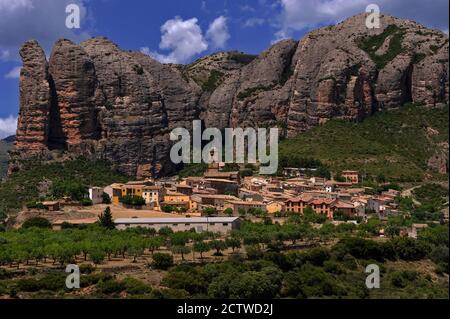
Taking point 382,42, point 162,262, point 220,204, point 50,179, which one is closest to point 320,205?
point 220,204

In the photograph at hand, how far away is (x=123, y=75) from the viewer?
12562 cm

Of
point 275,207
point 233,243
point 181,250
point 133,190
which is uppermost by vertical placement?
point 133,190

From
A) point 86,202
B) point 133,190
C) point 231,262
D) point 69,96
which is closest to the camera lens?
point 231,262

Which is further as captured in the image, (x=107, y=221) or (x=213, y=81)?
(x=213, y=81)

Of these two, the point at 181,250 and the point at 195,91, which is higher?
the point at 195,91

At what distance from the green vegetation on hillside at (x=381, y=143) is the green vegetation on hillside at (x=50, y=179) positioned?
99.8 ft

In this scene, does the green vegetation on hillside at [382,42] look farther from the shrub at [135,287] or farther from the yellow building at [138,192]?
the shrub at [135,287]

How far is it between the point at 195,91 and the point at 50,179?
5008 cm

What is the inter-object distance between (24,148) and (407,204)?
66.6 meters

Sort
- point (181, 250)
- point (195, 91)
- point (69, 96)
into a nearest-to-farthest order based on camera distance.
Result: point (181, 250) → point (69, 96) → point (195, 91)

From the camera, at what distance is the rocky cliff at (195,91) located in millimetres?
119500

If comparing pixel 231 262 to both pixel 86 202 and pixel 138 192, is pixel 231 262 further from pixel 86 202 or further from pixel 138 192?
pixel 138 192

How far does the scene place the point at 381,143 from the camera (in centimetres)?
11731

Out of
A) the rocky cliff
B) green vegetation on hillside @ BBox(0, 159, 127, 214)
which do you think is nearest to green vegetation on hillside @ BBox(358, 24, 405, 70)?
the rocky cliff
